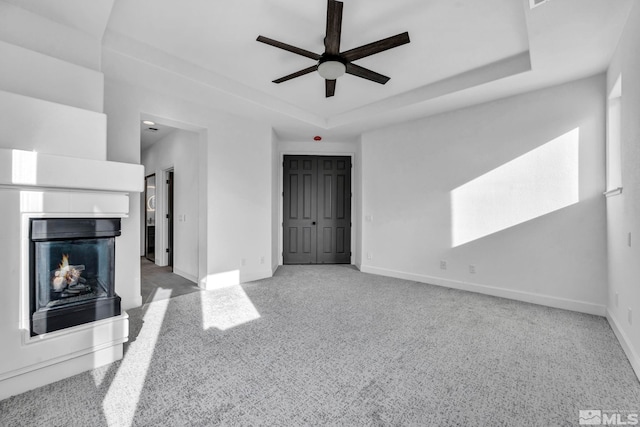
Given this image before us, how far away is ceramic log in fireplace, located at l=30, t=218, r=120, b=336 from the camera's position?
181 cm

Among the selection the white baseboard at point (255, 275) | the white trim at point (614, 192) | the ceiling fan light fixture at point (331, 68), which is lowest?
the white baseboard at point (255, 275)

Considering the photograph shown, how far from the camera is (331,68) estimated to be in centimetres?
265

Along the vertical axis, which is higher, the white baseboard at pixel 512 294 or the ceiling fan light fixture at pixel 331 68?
the ceiling fan light fixture at pixel 331 68

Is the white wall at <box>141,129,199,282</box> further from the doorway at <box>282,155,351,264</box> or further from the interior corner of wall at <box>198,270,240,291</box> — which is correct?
the doorway at <box>282,155,351,264</box>

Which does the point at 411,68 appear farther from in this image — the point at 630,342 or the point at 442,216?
the point at 630,342

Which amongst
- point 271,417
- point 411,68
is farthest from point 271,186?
point 271,417

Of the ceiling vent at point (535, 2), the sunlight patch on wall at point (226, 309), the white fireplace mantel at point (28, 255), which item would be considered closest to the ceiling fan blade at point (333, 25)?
the ceiling vent at point (535, 2)

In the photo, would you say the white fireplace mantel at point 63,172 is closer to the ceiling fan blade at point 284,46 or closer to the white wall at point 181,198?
the ceiling fan blade at point 284,46

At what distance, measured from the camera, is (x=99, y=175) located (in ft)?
6.66

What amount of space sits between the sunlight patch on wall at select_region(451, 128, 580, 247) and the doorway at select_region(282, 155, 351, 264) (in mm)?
2374

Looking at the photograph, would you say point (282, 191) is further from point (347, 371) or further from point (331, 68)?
point (347, 371)

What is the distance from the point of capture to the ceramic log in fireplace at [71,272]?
1.81 metres

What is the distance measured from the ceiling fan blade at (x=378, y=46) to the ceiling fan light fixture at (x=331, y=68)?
3.2 inches

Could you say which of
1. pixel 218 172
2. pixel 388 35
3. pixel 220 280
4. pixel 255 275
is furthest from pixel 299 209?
pixel 388 35
